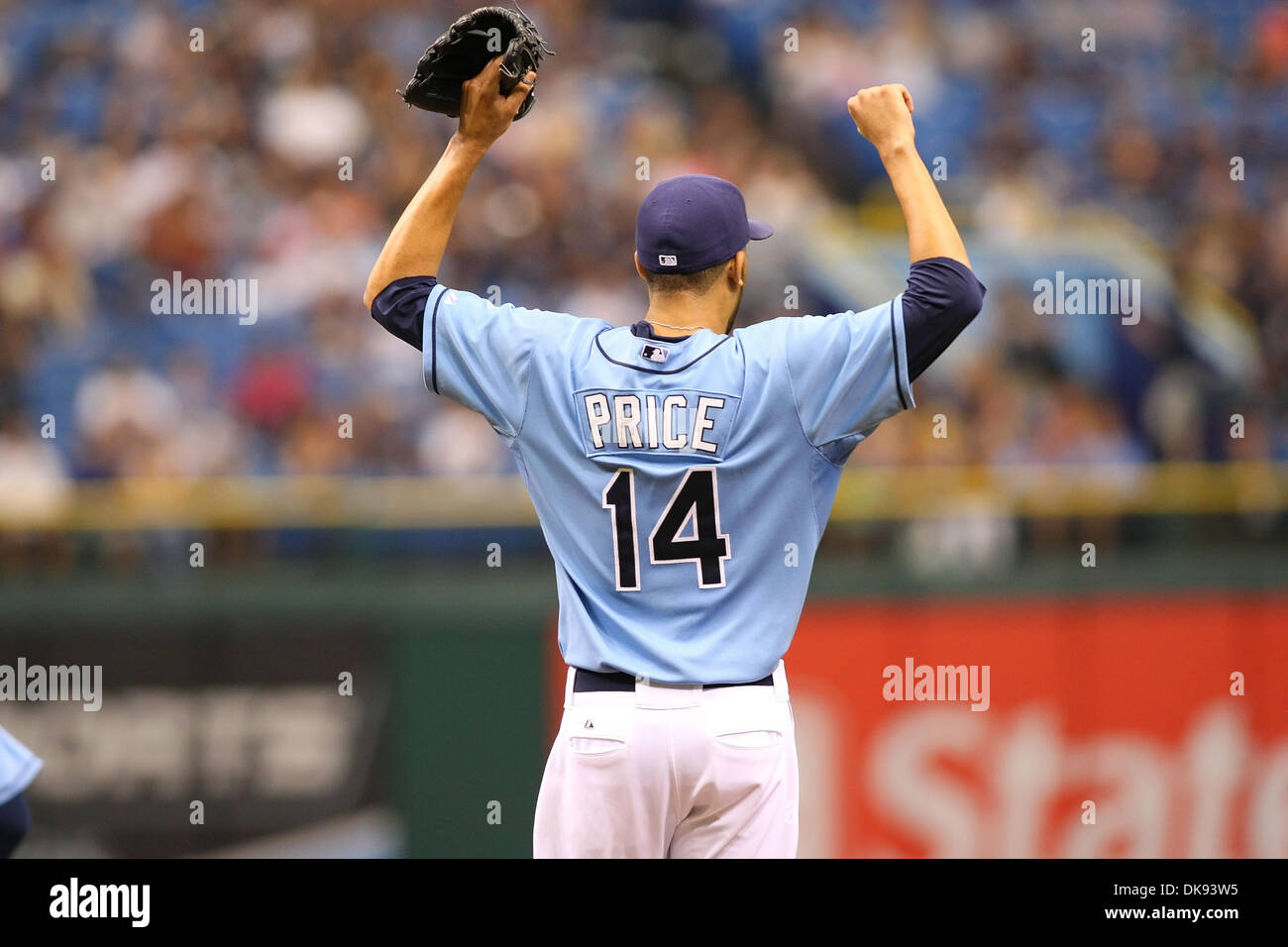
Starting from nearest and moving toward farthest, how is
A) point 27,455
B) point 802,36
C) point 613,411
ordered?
point 613,411 < point 27,455 < point 802,36

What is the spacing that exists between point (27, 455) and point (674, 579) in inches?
205

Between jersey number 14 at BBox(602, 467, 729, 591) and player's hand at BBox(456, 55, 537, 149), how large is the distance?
0.79 m

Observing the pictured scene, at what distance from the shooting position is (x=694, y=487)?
3156 mm

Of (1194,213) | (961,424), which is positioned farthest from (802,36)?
(961,424)

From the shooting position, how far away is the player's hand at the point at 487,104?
329 centimetres

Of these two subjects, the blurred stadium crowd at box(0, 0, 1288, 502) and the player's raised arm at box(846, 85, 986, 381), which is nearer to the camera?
the player's raised arm at box(846, 85, 986, 381)

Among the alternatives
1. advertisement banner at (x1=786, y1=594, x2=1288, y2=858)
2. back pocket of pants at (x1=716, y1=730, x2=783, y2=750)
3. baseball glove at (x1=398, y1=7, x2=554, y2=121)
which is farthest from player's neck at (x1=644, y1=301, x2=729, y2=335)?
advertisement banner at (x1=786, y1=594, x2=1288, y2=858)

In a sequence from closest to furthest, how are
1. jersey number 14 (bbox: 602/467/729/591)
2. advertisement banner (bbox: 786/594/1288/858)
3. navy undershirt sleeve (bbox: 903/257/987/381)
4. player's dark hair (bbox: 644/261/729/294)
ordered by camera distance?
navy undershirt sleeve (bbox: 903/257/987/381) < jersey number 14 (bbox: 602/467/729/591) < player's dark hair (bbox: 644/261/729/294) < advertisement banner (bbox: 786/594/1288/858)

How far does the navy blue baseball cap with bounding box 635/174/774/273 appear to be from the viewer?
320 centimetres

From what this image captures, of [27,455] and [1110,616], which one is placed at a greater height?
[27,455]

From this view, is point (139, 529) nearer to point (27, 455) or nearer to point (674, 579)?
point (27, 455)

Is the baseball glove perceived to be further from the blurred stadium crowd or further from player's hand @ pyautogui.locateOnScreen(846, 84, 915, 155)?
the blurred stadium crowd

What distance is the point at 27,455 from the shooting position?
24.5 feet

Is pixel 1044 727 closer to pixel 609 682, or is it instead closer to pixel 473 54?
pixel 609 682
